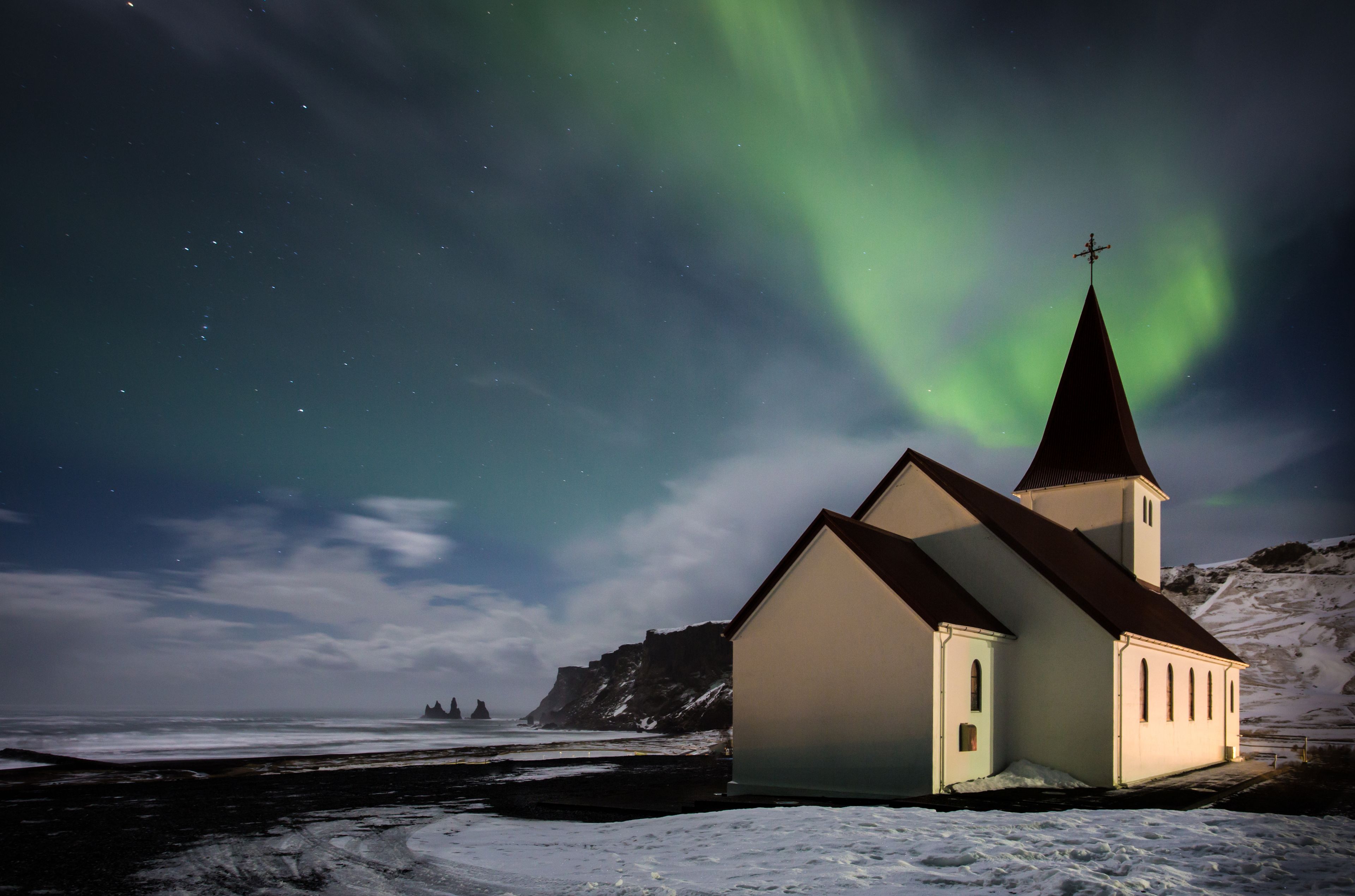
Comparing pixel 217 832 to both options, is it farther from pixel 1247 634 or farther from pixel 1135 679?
pixel 1247 634

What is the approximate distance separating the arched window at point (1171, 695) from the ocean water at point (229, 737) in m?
35.0

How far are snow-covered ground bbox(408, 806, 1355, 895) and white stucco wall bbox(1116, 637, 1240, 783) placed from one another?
708cm

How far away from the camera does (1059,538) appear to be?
87.4 feet

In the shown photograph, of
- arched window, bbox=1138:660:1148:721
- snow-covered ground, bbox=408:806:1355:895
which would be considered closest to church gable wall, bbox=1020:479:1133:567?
arched window, bbox=1138:660:1148:721

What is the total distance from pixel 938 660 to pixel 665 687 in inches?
4472

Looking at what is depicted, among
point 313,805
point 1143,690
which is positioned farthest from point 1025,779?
point 313,805

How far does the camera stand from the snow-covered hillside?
2645 inches

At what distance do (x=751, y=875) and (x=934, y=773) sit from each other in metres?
9.26

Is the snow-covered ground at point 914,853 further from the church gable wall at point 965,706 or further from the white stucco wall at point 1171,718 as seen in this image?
the white stucco wall at point 1171,718

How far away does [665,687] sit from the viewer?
415 feet

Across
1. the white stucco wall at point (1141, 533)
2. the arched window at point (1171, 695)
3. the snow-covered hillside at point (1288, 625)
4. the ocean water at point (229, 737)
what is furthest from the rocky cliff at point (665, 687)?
the arched window at point (1171, 695)

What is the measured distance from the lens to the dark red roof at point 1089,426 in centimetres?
3077

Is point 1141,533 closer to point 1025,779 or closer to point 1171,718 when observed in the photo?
point 1171,718

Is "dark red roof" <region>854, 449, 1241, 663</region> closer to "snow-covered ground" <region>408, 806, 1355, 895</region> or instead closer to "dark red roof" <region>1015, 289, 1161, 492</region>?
"dark red roof" <region>1015, 289, 1161, 492</region>
